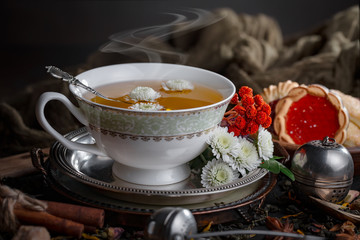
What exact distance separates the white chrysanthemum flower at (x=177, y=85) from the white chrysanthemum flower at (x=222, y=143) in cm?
17

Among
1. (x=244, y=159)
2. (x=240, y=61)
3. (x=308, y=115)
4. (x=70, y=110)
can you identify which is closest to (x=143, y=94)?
(x=70, y=110)

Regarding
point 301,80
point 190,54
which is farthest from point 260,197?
point 190,54

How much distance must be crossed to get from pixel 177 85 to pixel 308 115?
1.68ft

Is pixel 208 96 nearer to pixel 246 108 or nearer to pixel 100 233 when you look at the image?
pixel 246 108

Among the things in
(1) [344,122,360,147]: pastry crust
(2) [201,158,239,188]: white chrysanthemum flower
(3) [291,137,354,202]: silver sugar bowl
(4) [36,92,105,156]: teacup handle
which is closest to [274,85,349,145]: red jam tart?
(1) [344,122,360,147]: pastry crust

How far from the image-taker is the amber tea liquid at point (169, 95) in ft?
3.79

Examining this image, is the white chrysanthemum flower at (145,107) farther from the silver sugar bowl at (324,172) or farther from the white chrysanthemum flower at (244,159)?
the silver sugar bowl at (324,172)

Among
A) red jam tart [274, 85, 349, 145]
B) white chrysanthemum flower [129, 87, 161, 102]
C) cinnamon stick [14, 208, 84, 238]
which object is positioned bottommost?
red jam tart [274, 85, 349, 145]

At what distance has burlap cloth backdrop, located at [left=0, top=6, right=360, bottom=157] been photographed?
1763 millimetres

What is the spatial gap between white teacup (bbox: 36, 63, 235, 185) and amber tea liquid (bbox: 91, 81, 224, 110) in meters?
0.03

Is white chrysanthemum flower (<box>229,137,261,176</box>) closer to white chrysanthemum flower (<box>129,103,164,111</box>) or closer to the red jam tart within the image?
white chrysanthemum flower (<box>129,103,164,111</box>)

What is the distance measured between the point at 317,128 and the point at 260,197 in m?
0.51

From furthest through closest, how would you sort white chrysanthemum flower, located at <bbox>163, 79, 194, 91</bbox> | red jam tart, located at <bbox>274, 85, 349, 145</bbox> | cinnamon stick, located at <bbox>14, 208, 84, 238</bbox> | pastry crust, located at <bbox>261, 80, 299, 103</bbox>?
pastry crust, located at <bbox>261, 80, 299, 103</bbox> → red jam tart, located at <bbox>274, 85, 349, 145</bbox> → white chrysanthemum flower, located at <bbox>163, 79, 194, 91</bbox> → cinnamon stick, located at <bbox>14, 208, 84, 238</bbox>

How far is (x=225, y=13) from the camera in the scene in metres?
2.77
